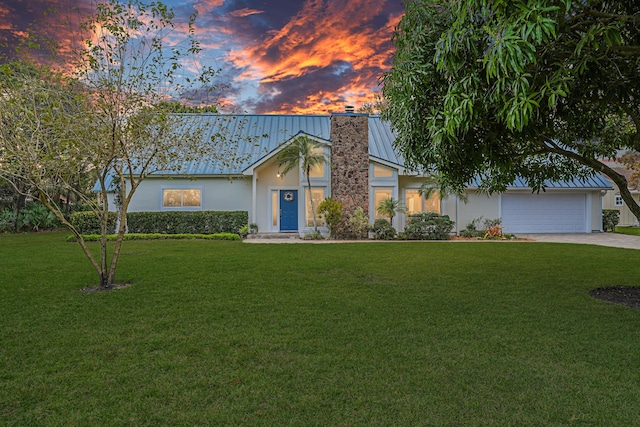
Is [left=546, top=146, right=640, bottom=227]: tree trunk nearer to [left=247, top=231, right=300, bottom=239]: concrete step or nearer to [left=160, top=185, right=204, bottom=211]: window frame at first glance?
[left=247, top=231, right=300, bottom=239]: concrete step

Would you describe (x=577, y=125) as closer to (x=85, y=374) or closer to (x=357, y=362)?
(x=357, y=362)

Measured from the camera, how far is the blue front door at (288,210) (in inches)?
745

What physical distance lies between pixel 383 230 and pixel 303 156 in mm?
4470

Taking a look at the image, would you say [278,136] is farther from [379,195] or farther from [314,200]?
[379,195]

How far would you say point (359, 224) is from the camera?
17109 mm

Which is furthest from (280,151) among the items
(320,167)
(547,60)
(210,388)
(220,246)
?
(210,388)

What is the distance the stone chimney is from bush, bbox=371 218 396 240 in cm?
85

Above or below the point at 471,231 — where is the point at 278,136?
above

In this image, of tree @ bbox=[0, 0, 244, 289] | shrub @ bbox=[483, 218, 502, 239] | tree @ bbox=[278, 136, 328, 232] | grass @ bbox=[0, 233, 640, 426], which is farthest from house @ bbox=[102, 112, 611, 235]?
grass @ bbox=[0, 233, 640, 426]

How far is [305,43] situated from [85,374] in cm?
1367

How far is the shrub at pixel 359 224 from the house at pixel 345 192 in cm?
38

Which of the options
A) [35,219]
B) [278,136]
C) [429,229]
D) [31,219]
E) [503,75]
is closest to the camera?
[503,75]

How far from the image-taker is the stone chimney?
1739 centimetres

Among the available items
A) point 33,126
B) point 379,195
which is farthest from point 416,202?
point 33,126
